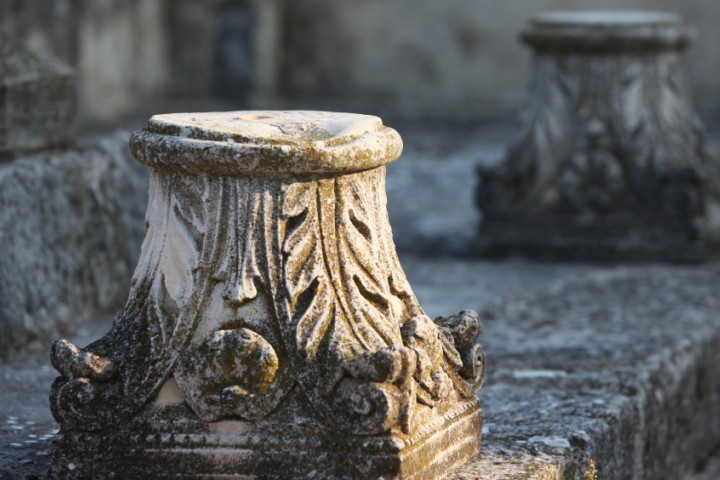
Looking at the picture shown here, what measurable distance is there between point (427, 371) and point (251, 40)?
7489 mm

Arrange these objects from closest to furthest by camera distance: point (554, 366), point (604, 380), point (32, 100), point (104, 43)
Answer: point (604, 380), point (554, 366), point (32, 100), point (104, 43)

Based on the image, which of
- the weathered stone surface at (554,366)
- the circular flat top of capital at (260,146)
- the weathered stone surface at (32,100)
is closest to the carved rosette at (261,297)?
the circular flat top of capital at (260,146)

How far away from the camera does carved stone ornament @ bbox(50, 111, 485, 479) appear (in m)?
2.40

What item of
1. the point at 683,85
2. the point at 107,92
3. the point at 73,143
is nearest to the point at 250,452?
the point at 73,143

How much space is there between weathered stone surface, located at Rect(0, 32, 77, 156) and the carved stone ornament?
143cm

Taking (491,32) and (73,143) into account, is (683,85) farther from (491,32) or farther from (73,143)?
(491,32)

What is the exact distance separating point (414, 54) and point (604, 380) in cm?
664

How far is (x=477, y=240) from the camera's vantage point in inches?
225

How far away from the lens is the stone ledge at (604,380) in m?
3.02

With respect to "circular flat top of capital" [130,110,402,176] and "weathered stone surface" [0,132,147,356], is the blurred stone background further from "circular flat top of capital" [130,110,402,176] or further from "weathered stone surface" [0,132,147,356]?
"circular flat top of capital" [130,110,402,176]

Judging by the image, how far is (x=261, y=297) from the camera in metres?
2.45

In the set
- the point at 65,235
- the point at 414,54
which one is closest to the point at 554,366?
the point at 65,235

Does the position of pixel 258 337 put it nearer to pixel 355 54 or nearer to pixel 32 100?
pixel 32 100

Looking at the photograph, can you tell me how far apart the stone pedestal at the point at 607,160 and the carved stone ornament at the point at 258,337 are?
3090 mm
